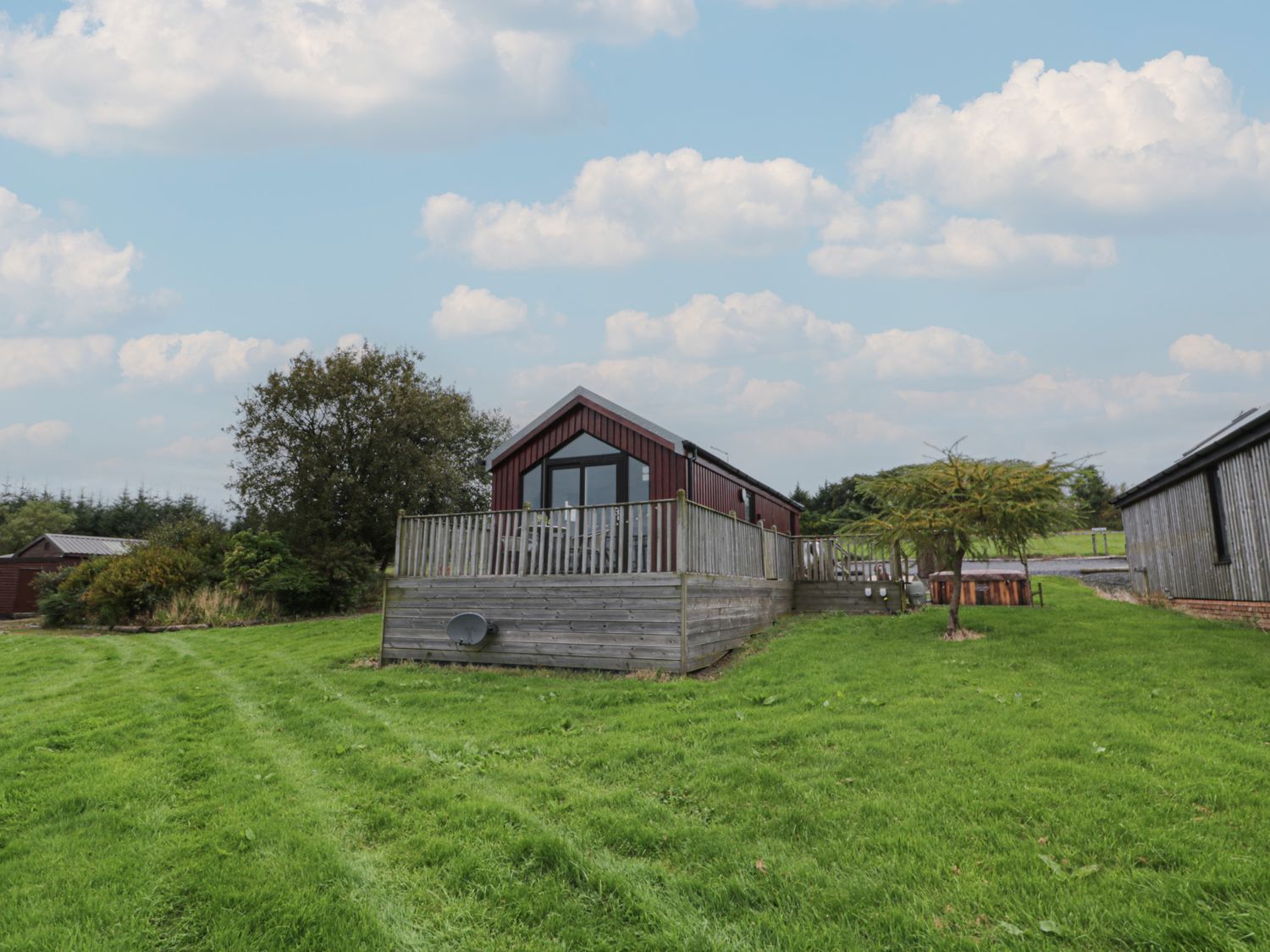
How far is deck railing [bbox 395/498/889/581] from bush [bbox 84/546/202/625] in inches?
522

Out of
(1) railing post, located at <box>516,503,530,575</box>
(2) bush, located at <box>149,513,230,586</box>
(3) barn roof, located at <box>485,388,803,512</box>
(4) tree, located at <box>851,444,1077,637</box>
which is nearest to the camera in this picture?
(1) railing post, located at <box>516,503,530,575</box>

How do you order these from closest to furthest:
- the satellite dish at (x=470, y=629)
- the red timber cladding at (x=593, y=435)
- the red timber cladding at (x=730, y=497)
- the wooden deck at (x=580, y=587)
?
the wooden deck at (x=580, y=587) → the satellite dish at (x=470, y=629) → the red timber cladding at (x=593, y=435) → the red timber cladding at (x=730, y=497)

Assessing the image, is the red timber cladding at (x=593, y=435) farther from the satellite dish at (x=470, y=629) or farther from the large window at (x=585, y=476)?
the satellite dish at (x=470, y=629)

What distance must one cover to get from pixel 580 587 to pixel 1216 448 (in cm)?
1192

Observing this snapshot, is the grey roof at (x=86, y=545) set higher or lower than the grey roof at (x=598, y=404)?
lower

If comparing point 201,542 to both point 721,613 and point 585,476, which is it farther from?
point 721,613

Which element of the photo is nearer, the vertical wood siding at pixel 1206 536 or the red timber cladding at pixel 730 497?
the vertical wood siding at pixel 1206 536

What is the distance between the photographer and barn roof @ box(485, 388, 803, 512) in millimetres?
14070

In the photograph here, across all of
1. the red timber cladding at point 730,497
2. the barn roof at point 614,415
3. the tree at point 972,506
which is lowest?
the tree at point 972,506

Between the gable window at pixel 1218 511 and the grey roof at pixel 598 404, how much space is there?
10236 millimetres

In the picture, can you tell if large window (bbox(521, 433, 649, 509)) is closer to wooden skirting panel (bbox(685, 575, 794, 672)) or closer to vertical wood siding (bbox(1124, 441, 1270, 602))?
wooden skirting panel (bbox(685, 575, 794, 672))

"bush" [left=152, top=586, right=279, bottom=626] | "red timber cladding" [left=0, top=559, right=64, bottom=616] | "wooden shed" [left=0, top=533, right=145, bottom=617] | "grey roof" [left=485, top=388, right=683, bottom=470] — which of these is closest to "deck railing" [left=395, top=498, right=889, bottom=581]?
"grey roof" [left=485, top=388, right=683, bottom=470]

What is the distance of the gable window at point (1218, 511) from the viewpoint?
12648mm

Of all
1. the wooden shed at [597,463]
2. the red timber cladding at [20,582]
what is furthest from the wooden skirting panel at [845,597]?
the red timber cladding at [20,582]
